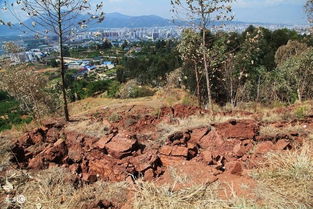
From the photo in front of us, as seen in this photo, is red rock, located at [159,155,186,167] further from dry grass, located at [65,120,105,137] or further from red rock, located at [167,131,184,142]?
dry grass, located at [65,120,105,137]

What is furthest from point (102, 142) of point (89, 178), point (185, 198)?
point (185, 198)

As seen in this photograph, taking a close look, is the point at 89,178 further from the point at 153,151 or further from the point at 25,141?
the point at 25,141

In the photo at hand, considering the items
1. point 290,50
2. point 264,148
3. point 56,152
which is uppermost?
point 290,50

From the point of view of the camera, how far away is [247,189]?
11.7 ft

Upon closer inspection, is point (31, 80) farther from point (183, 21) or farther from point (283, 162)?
point (283, 162)

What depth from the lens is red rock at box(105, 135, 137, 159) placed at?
5568 millimetres

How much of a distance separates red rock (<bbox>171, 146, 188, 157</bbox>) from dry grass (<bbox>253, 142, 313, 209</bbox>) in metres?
1.61

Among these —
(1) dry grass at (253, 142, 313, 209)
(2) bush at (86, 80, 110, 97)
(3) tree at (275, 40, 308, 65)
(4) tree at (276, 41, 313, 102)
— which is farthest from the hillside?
(2) bush at (86, 80, 110, 97)

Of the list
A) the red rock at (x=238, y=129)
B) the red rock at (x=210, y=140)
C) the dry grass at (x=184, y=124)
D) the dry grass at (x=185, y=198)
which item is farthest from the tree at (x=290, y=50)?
the dry grass at (x=185, y=198)

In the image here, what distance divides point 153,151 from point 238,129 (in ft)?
6.69

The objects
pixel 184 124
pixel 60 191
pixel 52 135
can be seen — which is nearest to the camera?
pixel 60 191

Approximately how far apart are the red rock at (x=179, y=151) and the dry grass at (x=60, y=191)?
3.83ft

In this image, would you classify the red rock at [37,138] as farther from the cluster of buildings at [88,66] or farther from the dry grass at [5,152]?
the cluster of buildings at [88,66]

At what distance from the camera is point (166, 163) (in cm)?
527
